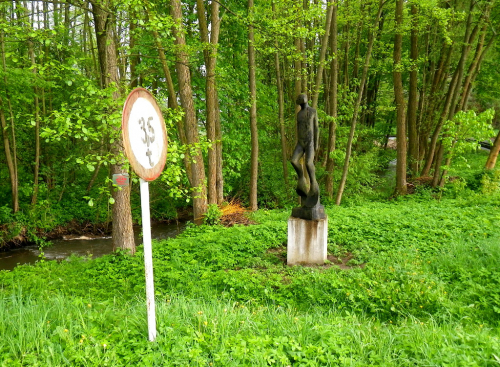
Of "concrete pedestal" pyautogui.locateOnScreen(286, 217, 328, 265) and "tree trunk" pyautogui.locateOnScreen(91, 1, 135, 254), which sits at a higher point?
"tree trunk" pyautogui.locateOnScreen(91, 1, 135, 254)

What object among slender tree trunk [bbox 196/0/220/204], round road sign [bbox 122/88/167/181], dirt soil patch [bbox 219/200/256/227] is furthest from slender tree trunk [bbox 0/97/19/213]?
round road sign [bbox 122/88/167/181]

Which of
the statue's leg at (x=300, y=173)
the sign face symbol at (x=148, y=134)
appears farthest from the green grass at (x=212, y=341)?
the statue's leg at (x=300, y=173)

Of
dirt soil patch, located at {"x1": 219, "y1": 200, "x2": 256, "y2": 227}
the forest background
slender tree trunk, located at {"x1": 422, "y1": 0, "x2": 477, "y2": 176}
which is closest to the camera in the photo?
the forest background

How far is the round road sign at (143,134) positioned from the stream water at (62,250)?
291 inches

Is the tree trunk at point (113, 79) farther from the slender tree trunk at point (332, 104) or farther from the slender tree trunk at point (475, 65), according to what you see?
the slender tree trunk at point (475, 65)

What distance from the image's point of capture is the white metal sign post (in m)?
2.35

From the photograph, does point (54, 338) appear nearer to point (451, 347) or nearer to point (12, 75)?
point (451, 347)

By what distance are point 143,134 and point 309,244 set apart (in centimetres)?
456

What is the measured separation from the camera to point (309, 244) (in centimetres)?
629

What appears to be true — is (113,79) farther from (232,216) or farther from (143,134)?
(232,216)

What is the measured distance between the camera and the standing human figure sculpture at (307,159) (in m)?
6.41

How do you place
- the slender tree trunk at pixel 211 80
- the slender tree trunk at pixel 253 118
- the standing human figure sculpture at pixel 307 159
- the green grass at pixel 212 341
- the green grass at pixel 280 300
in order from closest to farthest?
the green grass at pixel 212 341 → the green grass at pixel 280 300 → the standing human figure sculpture at pixel 307 159 → the slender tree trunk at pixel 211 80 → the slender tree trunk at pixel 253 118

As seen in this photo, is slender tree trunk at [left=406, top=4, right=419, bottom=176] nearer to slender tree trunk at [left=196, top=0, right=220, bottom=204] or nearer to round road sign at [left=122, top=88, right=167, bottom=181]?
slender tree trunk at [left=196, top=0, right=220, bottom=204]

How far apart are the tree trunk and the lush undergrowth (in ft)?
1.83
